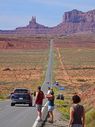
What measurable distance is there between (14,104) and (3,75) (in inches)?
1903

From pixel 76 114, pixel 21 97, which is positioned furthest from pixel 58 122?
pixel 21 97

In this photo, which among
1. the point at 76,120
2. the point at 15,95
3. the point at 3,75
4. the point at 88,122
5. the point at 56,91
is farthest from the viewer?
the point at 3,75

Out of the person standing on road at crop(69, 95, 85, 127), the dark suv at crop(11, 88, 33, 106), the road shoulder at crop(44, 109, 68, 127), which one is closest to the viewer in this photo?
the person standing on road at crop(69, 95, 85, 127)

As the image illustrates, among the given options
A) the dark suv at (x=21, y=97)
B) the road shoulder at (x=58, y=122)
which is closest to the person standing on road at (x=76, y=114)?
the road shoulder at (x=58, y=122)

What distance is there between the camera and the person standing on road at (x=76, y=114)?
499 inches

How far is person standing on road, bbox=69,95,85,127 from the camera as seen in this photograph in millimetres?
12664

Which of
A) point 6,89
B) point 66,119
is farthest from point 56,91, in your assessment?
point 66,119

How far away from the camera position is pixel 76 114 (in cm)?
1280

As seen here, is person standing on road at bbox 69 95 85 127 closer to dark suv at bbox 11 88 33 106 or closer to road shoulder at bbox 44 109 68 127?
road shoulder at bbox 44 109 68 127

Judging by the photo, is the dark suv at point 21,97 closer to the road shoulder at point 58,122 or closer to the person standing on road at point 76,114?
the road shoulder at point 58,122

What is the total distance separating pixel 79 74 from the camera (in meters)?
87.6

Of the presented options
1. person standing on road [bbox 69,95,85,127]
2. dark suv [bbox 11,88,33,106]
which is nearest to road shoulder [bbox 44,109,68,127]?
person standing on road [bbox 69,95,85,127]

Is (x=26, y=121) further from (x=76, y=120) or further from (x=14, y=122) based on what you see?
(x=76, y=120)

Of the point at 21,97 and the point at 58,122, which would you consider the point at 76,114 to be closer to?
the point at 58,122
